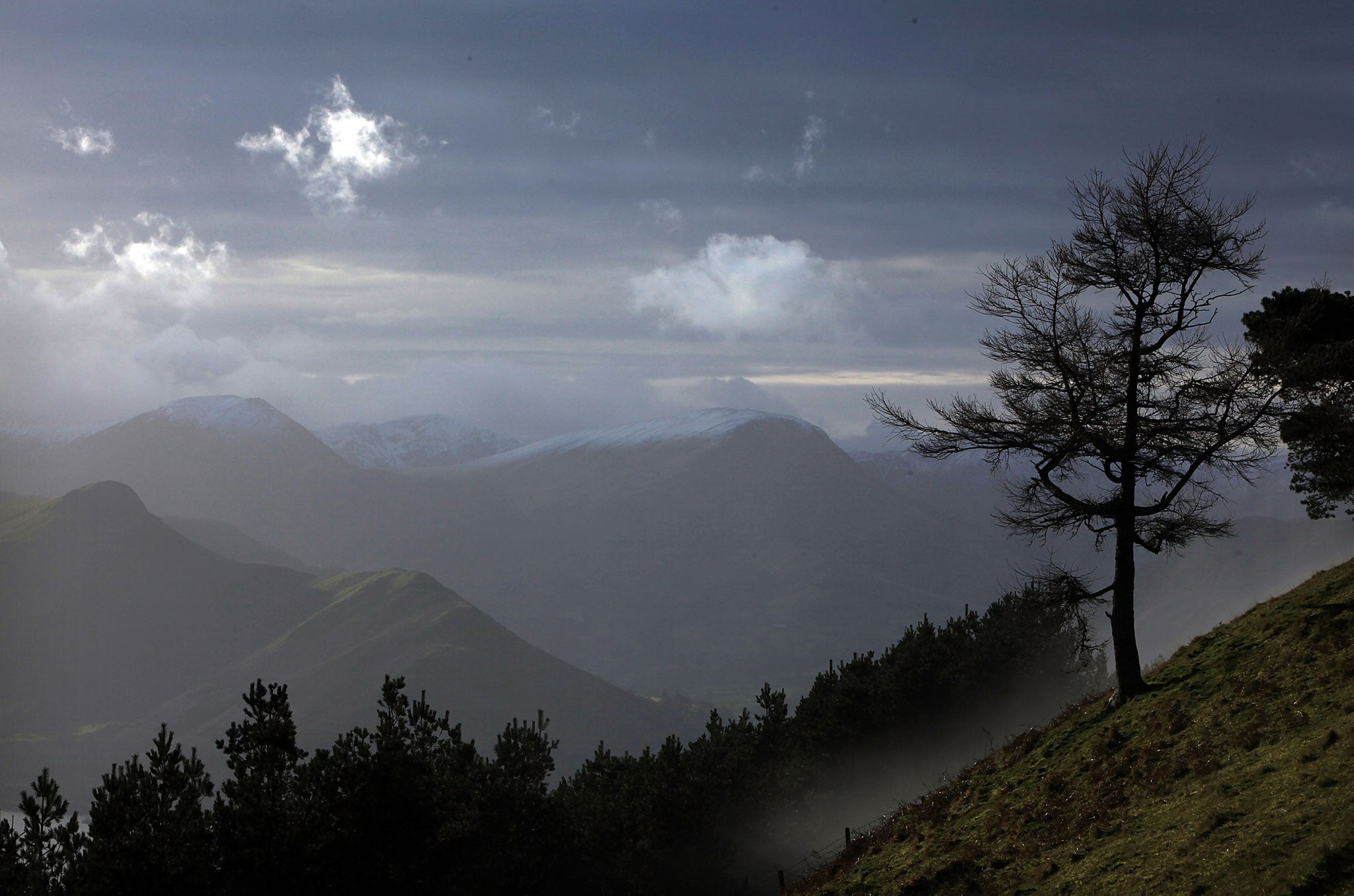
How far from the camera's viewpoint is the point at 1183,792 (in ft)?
53.8

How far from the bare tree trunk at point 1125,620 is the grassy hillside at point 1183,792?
54 centimetres

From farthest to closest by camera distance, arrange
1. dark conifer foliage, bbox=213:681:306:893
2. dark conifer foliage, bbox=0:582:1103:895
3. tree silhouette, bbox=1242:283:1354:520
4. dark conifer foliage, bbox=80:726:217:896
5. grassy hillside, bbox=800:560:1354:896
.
→ 1. dark conifer foliage, bbox=213:681:306:893
2. dark conifer foliage, bbox=0:582:1103:895
3. dark conifer foliage, bbox=80:726:217:896
4. tree silhouette, bbox=1242:283:1354:520
5. grassy hillside, bbox=800:560:1354:896

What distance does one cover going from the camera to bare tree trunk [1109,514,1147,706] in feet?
71.5

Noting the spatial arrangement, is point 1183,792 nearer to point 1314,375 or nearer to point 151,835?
point 1314,375

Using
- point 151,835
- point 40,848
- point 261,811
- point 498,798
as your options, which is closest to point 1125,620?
point 498,798

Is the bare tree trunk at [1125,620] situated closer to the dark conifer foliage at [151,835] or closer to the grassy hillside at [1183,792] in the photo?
the grassy hillside at [1183,792]

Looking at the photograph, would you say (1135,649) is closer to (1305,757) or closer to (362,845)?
(1305,757)

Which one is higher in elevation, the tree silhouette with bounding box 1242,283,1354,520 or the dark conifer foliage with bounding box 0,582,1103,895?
the tree silhouette with bounding box 1242,283,1354,520

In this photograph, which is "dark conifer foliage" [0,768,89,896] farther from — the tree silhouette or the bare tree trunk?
the tree silhouette

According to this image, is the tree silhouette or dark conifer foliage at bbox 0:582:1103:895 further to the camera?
dark conifer foliage at bbox 0:582:1103:895

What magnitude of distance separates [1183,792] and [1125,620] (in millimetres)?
6077

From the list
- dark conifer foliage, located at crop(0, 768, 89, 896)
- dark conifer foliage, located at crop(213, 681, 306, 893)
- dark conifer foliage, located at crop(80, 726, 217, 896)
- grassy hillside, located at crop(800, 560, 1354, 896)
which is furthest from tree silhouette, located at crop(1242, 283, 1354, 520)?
dark conifer foliage, located at crop(0, 768, 89, 896)

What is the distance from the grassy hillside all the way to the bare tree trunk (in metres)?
0.54

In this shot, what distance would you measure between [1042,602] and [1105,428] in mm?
4700
